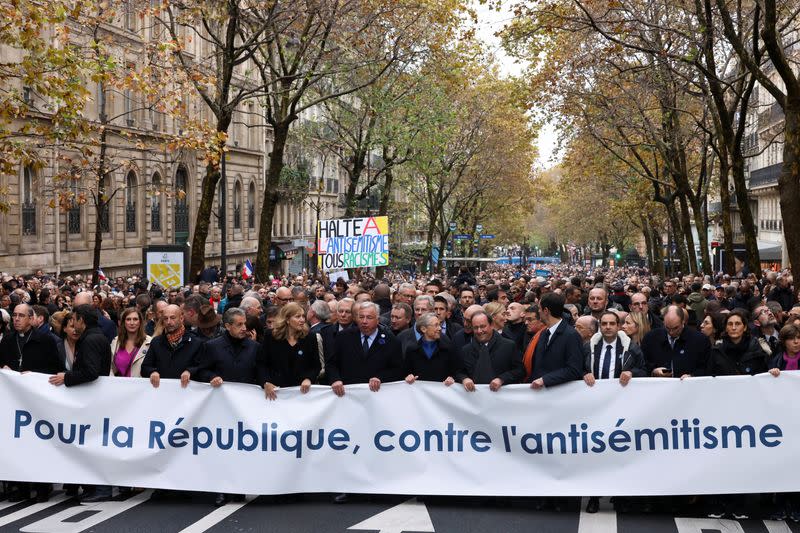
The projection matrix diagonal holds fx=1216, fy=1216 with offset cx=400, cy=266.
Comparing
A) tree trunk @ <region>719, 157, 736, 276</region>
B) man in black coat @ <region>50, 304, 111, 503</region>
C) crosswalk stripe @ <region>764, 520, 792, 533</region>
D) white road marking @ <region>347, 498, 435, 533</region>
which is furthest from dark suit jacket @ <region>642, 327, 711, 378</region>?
tree trunk @ <region>719, 157, 736, 276</region>

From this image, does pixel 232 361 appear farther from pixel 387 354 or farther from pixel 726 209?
pixel 726 209

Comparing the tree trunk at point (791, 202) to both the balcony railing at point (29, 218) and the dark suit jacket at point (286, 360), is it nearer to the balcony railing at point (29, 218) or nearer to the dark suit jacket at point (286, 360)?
the dark suit jacket at point (286, 360)

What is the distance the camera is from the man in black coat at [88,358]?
9836mm

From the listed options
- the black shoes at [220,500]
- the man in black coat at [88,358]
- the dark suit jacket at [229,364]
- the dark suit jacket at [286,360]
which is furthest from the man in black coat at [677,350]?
the man in black coat at [88,358]

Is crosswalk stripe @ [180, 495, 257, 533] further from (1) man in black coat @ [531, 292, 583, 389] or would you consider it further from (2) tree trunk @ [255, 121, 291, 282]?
(2) tree trunk @ [255, 121, 291, 282]

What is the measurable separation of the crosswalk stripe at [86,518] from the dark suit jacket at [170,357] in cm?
105

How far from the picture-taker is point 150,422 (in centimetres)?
982

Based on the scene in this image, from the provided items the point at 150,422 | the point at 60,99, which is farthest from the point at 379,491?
the point at 60,99

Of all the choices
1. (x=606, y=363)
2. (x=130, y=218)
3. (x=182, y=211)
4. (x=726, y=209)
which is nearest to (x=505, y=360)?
(x=606, y=363)

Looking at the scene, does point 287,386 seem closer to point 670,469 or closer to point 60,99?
point 670,469

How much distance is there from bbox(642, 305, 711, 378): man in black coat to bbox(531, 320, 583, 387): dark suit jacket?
1.00 meters

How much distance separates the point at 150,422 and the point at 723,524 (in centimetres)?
454

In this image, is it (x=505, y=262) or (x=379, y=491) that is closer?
(x=379, y=491)

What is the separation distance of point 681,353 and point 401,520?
2937 mm
